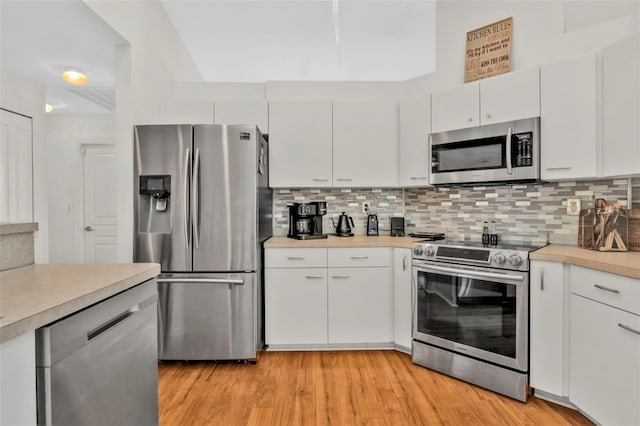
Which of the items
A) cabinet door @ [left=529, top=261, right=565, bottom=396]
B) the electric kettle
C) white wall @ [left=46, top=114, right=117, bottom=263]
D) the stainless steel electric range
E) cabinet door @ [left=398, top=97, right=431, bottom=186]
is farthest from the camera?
white wall @ [left=46, top=114, right=117, bottom=263]

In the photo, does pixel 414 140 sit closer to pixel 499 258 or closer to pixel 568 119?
pixel 568 119

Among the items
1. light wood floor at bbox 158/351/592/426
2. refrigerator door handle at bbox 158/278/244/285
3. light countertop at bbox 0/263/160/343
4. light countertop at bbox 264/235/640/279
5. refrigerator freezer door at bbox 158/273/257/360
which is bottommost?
light wood floor at bbox 158/351/592/426

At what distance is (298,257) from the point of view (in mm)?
2877

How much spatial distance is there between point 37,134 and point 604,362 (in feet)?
16.3

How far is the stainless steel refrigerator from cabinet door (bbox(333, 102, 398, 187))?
92cm

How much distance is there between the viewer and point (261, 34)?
3570 millimetres

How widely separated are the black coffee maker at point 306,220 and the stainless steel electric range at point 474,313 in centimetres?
90

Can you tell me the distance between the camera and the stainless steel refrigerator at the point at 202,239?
2627 millimetres

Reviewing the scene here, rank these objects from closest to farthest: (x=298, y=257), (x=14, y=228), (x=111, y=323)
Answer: (x=111, y=323) → (x=14, y=228) → (x=298, y=257)

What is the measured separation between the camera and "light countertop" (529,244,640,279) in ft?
5.45

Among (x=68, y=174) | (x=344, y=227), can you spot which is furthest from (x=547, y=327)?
(x=68, y=174)

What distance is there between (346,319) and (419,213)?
124 centimetres

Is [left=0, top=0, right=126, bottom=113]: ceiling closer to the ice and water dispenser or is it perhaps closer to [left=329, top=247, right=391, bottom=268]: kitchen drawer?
the ice and water dispenser

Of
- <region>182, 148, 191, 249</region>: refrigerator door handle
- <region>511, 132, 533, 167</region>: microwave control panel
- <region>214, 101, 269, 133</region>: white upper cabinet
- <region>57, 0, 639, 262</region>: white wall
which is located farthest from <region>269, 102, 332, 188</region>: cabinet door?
<region>511, 132, 533, 167</region>: microwave control panel
